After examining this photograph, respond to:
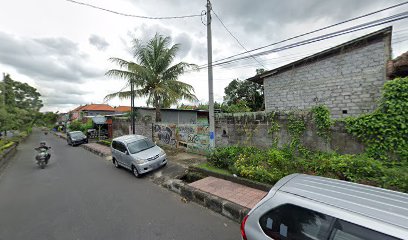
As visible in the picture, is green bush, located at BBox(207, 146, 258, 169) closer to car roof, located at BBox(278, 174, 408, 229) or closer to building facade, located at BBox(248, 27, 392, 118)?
building facade, located at BBox(248, 27, 392, 118)

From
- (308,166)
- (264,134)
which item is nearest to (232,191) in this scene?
(308,166)

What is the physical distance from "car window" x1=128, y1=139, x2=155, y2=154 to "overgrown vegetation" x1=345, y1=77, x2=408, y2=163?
8.13m

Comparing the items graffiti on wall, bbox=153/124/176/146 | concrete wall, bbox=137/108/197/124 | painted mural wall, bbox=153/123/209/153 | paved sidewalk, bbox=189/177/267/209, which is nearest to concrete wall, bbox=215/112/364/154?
painted mural wall, bbox=153/123/209/153

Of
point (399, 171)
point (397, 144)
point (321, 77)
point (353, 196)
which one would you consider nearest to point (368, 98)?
point (321, 77)

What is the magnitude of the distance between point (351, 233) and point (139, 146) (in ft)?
26.9

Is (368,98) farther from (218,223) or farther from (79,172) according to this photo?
(79,172)

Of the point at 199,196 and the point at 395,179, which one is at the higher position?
the point at 395,179

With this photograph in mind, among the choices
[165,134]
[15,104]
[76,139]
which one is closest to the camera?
[165,134]

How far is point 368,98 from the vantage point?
6.72 meters

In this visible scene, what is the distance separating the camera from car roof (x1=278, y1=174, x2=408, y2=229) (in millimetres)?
1595

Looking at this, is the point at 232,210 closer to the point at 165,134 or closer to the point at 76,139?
the point at 165,134

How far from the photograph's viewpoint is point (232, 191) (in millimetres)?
5234

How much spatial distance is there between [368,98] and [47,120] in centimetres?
9576

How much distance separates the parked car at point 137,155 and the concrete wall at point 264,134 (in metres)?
3.15
